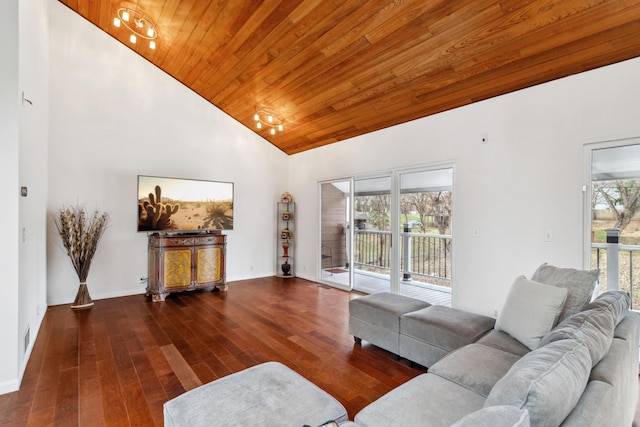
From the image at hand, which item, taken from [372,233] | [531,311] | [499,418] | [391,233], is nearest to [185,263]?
[372,233]

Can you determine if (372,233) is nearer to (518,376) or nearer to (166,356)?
(166,356)

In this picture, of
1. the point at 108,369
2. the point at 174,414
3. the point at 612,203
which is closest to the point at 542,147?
the point at 612,203

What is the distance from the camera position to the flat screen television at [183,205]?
4918mm

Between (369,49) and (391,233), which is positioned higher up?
(369,49)

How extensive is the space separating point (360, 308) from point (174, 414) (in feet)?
6.50

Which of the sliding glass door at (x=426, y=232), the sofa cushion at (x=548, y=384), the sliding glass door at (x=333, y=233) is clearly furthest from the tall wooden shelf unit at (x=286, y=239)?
the sofa cushion at (x=548, y=384)

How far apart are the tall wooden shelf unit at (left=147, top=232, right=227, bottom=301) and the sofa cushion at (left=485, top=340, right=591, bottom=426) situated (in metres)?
4.73

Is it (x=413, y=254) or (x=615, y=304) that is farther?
(x=413, y=254)

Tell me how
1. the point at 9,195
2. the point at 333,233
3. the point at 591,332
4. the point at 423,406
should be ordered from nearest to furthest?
the point at 591,332, the point at 423,406, the point at 9,195, the point at 333,233

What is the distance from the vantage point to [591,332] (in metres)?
1.30

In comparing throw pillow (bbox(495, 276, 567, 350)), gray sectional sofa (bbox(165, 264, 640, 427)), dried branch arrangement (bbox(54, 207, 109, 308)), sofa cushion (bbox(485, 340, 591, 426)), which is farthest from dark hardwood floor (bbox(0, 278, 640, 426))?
sofa cushion (bbox(485, 340, 591, 426))

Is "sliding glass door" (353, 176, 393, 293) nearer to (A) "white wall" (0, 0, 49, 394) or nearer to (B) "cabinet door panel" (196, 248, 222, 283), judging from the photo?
(B) "cabinet door panel" (196, 248, 222, 283)

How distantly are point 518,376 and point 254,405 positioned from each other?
3.52 feet

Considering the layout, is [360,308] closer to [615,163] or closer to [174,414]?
[174,414]
